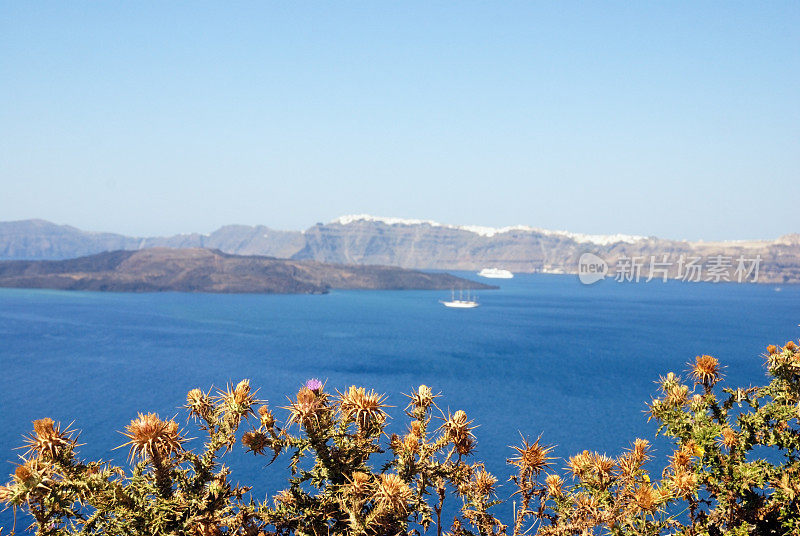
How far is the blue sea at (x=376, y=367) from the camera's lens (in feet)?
251

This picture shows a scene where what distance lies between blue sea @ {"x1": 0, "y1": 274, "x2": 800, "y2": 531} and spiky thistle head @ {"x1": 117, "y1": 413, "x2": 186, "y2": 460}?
1274 inches

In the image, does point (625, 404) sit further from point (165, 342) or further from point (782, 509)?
point (165, 342)

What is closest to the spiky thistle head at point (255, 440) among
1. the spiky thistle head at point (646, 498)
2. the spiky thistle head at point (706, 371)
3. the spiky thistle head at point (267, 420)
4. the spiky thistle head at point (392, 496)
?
the spiky thistle head at point (267, 420)

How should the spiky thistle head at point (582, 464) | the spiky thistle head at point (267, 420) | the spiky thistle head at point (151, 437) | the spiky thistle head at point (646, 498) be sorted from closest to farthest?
1. the spiky thistle head at point (151, 437)
2. the spiky thistle head at point (267, 420)
3. the spiky thistle head at point (646, 498)
4. the spiky thistle head at point (582, 464)

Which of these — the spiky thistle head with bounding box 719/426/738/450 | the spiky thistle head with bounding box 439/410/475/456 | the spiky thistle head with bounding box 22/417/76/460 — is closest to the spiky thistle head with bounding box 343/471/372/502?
the spiky thistle head with bounding box 439/410/475/456

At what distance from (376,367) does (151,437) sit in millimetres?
114879

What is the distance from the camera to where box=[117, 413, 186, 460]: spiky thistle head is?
8.30 m

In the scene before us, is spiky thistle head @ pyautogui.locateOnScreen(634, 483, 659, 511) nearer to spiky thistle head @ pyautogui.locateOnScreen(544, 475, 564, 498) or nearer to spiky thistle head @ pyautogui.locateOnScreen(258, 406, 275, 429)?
spiky thistle head @ pyautogui.locateOnScreen(544, 475, 564, 498)

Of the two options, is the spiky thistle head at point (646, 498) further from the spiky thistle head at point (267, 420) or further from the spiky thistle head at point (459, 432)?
the spiky thistle head at point (267, 420)

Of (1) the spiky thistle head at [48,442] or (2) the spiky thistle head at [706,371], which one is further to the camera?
(2) the spiky thistle head at [706,371]

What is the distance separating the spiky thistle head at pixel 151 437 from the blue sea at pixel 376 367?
32371mm

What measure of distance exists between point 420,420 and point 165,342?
15239 centimetres

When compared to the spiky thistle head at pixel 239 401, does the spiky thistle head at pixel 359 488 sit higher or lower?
lower

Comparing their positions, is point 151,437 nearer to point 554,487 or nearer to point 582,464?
point 554,487
